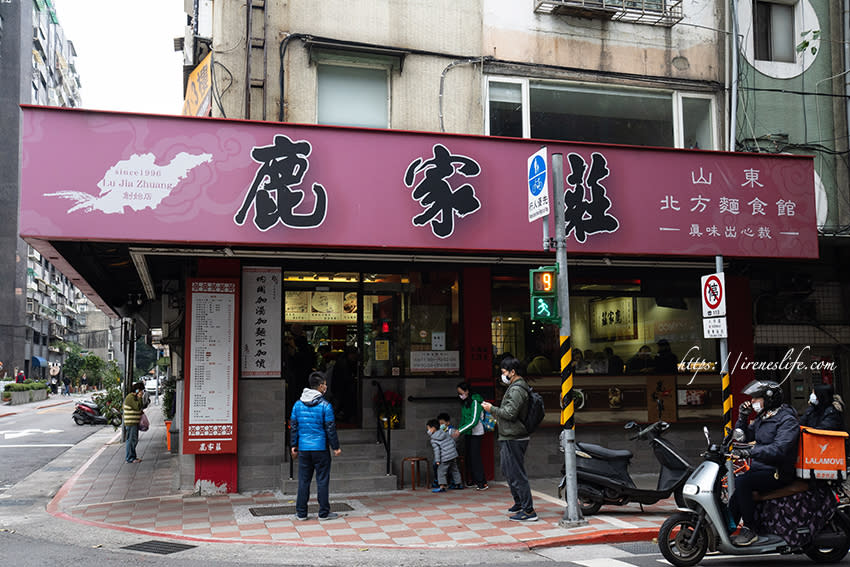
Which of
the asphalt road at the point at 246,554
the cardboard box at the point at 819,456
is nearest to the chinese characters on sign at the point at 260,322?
the asphalt road at the point at 246,554

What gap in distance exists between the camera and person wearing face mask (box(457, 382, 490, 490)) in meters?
11.7

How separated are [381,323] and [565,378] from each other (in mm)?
4651

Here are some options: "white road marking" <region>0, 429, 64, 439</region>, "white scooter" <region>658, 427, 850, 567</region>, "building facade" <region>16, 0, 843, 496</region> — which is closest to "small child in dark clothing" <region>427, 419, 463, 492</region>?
"building facade" <region>16, 0, 843, 496</region>

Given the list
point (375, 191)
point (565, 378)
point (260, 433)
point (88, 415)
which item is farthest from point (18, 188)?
point (565, 378)

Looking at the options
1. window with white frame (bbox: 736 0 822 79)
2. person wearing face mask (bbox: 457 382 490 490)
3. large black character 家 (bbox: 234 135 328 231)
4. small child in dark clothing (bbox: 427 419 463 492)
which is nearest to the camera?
large black character 家 (bbox: 234 135 328 231)

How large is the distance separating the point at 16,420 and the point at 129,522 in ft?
85.7

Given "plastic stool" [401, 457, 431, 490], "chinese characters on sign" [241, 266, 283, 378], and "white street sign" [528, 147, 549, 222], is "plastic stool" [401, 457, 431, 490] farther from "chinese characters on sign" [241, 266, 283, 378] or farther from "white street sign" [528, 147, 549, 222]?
"white street sign" [528, 147, 549, 222]

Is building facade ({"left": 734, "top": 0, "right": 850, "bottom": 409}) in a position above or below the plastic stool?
above

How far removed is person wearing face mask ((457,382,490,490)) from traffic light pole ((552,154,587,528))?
114 inches

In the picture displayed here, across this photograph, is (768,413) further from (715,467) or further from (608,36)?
(608,36)

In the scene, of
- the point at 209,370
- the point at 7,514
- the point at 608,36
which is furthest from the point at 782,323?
the point at 7,514

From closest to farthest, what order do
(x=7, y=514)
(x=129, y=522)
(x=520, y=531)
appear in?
(x=520, y=531) → (x=129, y=522) → (x=7, y=514)

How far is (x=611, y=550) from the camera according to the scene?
308 inches

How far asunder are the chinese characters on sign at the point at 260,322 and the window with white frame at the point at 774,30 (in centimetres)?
1055
